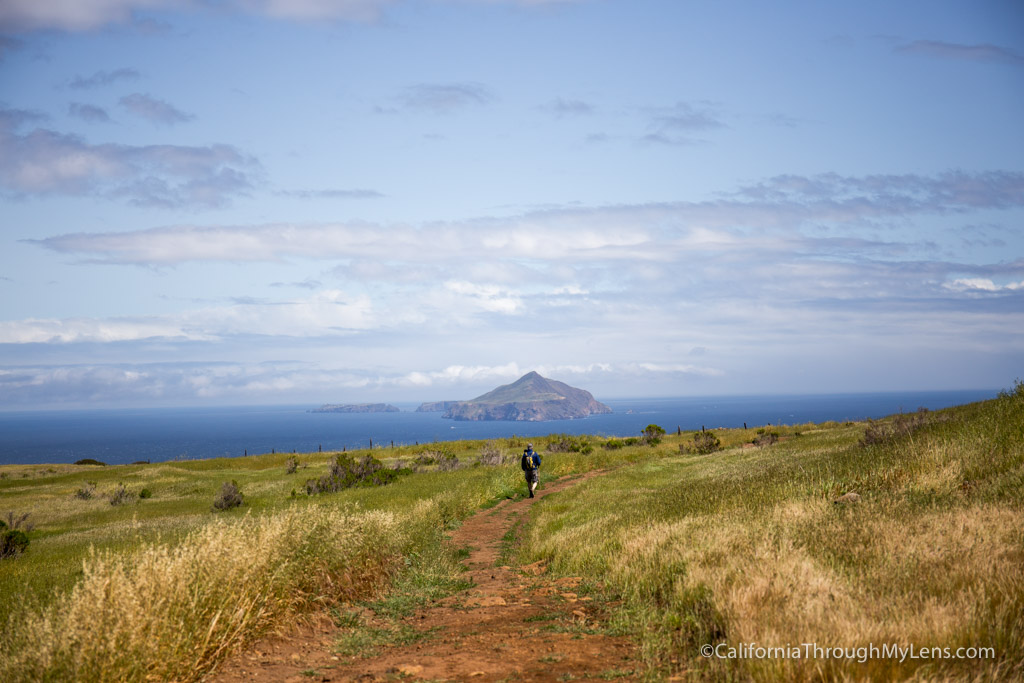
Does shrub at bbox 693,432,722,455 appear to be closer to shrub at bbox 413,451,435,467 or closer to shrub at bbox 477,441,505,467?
shrub at bbox 477,441,505,467

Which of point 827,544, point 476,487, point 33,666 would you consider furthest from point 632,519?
point 476,487

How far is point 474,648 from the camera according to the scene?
7777mm

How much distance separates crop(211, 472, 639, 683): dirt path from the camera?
685 centimetres

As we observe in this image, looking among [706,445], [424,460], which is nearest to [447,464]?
[424,460]

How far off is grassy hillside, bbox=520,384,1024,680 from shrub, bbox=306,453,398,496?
76.7ft

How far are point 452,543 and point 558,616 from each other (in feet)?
28.9

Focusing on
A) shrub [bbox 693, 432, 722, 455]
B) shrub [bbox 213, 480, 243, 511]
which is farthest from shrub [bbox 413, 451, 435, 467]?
shrub [bbox 693, 432, 722, 455]

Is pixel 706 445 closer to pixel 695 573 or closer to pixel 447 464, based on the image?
pixel 447 464

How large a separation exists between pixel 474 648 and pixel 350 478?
31.8m

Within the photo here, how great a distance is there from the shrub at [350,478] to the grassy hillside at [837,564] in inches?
921

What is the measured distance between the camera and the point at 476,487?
27.2 m


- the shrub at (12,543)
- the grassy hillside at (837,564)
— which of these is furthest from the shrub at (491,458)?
the grassy hillside at (837,564)

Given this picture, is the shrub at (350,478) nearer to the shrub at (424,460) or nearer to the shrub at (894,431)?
the shrub at (424,460)

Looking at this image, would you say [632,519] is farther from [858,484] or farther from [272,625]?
[272,625]
